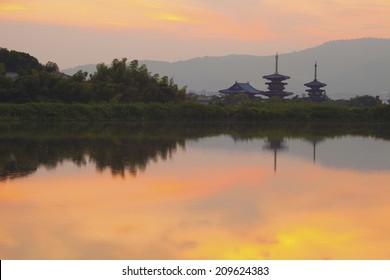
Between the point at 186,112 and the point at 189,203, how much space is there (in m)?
21.5

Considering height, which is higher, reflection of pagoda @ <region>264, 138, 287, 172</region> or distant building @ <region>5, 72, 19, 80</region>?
distant building @ <region>5, 72, 19, 80</region>

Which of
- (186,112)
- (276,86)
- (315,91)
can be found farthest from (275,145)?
(315,91)

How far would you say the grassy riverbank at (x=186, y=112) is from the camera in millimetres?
25416

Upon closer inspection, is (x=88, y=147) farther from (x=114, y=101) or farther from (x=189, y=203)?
(x=114, y=101)

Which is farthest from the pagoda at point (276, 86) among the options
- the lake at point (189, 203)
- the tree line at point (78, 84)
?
the lake at point (189, 203)

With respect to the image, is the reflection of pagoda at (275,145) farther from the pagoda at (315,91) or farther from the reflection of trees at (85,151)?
the pagoda at (315,91)

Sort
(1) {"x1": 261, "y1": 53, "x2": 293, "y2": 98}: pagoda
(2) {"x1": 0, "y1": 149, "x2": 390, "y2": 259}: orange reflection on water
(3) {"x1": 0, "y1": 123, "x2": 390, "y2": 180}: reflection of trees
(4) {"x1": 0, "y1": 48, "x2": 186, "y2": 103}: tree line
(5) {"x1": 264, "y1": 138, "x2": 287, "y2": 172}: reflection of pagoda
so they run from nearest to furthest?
(2) {"x1": 0, "y1": 149, "x2": 390, "y2": 259}: orange reflection on water, (3) {"x1": 0, "y1": 123, "x2": 390, "y2": 180}: reflection of trees, (5) {"x1": 264, "y1": 138, "x2": 287, "y2": 172}: reflection of pagoda, (4) {"x1": 0, "y1": 48, "x2": 186, "y2": 103}: tree line, (1) {"x1": 261, "y1": 53, "x2": 293, "y2": 98}: pagoda

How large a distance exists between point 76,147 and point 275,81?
3854 centimetres

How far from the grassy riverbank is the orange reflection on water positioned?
14572mm

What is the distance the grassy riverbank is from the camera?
25.4 meters

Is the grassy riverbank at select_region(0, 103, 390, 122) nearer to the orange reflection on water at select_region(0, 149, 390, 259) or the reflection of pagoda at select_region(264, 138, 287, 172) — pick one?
the reflection of pagoda at select_region(264, 138, 287, 172)

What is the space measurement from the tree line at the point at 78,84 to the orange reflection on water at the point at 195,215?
15.5 metres

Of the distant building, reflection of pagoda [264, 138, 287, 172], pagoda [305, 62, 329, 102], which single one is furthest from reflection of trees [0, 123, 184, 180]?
pagoda [305, 62, 329, 102]
